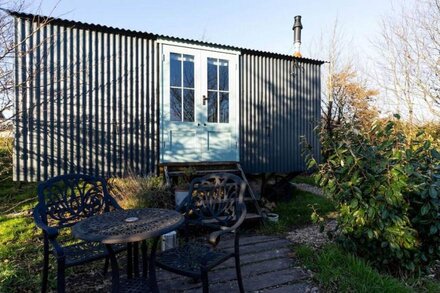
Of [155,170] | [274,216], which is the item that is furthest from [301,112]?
[155,170]

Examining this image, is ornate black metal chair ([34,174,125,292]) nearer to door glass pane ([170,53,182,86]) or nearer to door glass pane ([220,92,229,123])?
door glass pane ([170,53,182,86])

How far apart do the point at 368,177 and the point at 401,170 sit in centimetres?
28

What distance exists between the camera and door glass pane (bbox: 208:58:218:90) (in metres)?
5.68

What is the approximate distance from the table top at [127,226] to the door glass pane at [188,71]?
142 inches

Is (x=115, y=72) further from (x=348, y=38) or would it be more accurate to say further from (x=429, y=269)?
(x=348, y=38)

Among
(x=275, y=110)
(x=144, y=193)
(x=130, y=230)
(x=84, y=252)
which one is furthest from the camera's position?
(x=275, y=110)

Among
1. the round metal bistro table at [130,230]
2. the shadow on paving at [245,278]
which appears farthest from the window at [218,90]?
the round metal bistro table at [130,230]

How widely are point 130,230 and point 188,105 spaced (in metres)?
3.91

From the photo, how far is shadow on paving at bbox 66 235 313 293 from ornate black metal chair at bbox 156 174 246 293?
0.34 metres

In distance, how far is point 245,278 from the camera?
2627 millimetres

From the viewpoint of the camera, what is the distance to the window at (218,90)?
569 cm

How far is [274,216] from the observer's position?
489 cm

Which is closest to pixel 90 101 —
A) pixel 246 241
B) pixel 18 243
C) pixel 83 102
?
pixel 83 102

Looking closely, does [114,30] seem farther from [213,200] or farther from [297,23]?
[297,23]
